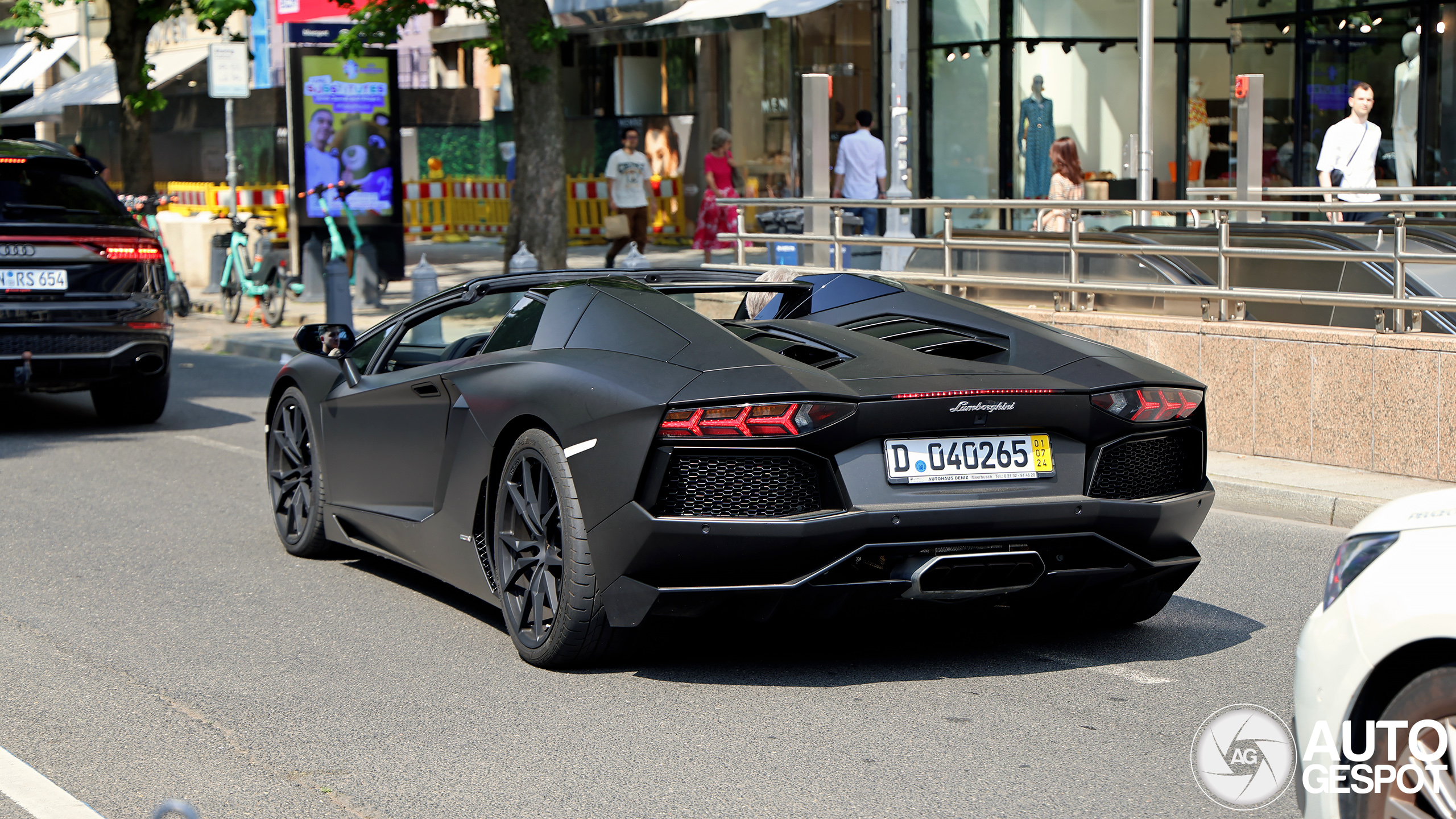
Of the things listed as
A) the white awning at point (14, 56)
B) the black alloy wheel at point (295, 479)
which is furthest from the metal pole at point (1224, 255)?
the white awning at point (14, 56)

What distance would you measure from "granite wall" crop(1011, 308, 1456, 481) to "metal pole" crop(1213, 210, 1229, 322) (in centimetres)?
20

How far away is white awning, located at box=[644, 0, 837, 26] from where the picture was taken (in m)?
23.5

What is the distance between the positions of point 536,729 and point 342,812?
2.50ft

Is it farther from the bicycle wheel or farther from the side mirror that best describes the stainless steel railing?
the bicycle wheel

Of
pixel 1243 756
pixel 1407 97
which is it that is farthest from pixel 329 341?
pixel 1407 97

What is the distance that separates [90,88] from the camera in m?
43.8

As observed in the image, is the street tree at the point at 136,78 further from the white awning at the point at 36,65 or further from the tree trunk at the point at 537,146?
the white awning at the point at 36,65

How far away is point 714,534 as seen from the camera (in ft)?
15.7

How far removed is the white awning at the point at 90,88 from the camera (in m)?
40.2

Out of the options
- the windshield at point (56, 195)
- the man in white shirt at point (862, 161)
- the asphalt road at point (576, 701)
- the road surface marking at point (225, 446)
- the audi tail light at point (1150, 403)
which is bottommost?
the asphalt road at point (576, 701)

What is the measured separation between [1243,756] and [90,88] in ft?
146

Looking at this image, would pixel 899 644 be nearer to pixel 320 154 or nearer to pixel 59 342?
pixel 59 342

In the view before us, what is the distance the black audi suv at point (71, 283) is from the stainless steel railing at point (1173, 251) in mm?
4212

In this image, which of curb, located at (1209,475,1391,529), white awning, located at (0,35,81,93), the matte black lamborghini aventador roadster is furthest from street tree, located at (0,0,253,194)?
white awning, located at (0,35,81,93)
